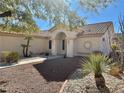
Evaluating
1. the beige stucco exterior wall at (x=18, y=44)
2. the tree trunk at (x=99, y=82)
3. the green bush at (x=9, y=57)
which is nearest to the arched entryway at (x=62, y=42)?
the beige stucco exterior wall at (x=18, y=44)

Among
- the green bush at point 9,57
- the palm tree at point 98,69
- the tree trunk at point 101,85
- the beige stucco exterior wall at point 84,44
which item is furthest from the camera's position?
the beige stucco exterior wall at point 84,44

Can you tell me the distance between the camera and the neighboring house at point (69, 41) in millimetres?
23672

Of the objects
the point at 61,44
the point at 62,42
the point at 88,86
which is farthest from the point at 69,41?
the point at 88,86

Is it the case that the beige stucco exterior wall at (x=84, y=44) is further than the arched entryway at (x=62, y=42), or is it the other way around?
the arched entryway at (x=62, y=42)

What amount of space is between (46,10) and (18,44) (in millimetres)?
17960

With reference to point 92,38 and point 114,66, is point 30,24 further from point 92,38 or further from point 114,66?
point 92,38

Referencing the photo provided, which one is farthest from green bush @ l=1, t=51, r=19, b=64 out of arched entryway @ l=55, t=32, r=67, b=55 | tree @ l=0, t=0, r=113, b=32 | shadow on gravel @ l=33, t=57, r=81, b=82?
arched entryway @ l=55, t=32, r=67, b=55

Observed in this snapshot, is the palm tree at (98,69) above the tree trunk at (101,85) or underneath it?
above

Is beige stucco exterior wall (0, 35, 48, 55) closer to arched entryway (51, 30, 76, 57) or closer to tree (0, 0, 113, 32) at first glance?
arched entryway (51, 30, 76, 57)

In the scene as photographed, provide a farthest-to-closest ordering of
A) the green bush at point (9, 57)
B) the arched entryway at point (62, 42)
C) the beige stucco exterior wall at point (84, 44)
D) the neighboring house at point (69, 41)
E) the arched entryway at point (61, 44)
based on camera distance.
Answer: the arched entryway at point (61, 44) < the arched entryway at point (62, 42) < the beige stucco exterior wall at point (84, 44) < the neighboring house at point (69, 41) < the green bush at point (9, 57)

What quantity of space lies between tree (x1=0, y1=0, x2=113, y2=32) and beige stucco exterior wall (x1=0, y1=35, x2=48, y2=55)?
14.4m

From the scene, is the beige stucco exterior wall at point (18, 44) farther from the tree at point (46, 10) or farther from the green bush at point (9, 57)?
the tree at point (46, 10)

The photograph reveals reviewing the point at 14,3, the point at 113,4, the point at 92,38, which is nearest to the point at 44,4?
the point at 14,3

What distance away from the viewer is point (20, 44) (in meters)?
25.4
